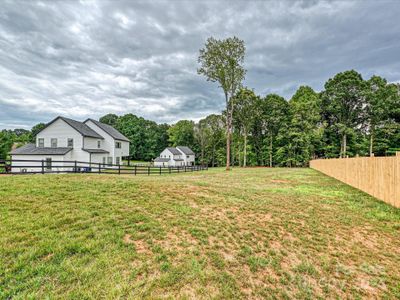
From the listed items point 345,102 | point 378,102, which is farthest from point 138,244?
point 378,102

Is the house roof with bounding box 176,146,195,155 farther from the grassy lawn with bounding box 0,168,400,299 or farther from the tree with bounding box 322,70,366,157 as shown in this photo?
the grassy lawn with bounding box 0,168,400,299

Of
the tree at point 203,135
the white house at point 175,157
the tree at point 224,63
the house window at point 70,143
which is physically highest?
the tree at point 224,63

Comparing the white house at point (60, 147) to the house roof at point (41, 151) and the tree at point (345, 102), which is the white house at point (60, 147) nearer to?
the house roof at point (41, 151)

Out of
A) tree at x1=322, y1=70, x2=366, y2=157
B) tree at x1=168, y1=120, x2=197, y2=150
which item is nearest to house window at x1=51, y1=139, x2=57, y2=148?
Result: tree at x1=168, y1=120, x2=197, y2=150

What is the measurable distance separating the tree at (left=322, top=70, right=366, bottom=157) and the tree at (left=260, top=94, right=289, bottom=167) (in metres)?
6.75

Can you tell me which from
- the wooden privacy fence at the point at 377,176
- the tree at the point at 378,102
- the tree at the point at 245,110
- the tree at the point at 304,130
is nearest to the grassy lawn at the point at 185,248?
the wooden privacy fence at the point at 377,176

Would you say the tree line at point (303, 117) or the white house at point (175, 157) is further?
the white house at point (175, 157)

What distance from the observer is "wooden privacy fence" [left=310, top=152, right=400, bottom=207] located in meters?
6.52

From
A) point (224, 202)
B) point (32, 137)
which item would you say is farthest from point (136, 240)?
point (32, 137)

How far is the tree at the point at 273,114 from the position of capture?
36.0m

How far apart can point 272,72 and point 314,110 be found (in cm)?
1467

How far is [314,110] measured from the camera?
33.2 m

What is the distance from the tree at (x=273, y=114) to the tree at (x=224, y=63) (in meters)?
14.5

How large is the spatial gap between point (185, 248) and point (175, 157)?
162 feet
